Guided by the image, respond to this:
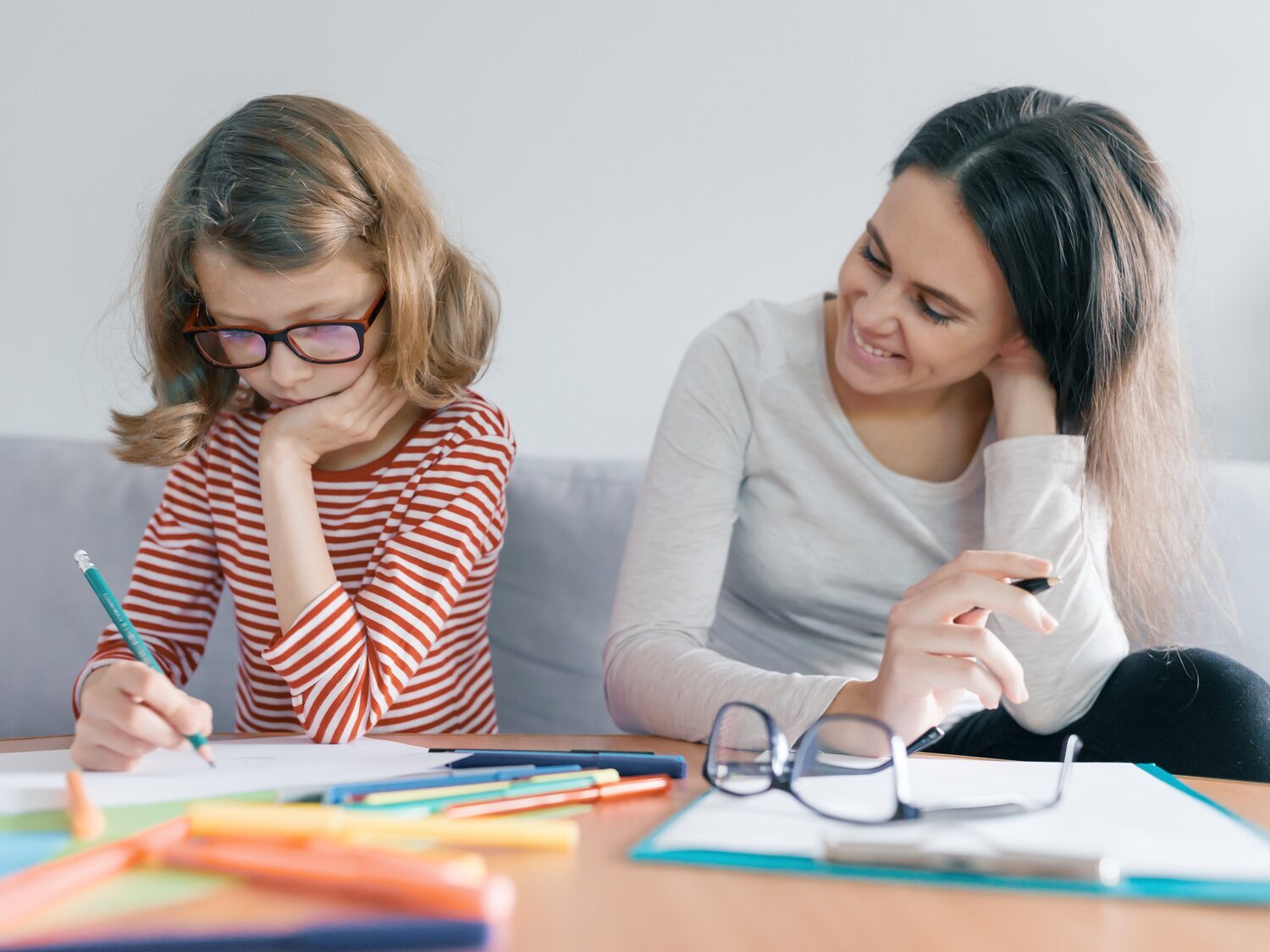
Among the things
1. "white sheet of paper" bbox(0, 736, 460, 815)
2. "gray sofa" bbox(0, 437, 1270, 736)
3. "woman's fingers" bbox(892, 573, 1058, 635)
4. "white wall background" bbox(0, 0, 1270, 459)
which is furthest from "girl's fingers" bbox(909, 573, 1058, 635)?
"white wall background" bbox(0, 0, 1270, 459)

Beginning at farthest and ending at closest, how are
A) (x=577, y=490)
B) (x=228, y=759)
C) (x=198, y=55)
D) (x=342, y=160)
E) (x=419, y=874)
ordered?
1. (x=198, y=55)
2. (x=577, y=490)
3. (x=342, y=160)
4. (x=228, y=759)
5. (x=419, y=874)

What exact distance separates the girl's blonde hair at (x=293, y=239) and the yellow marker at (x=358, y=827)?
519mm

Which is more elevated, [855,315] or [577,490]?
[855,315]

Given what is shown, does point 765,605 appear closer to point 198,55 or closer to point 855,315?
point 855,315

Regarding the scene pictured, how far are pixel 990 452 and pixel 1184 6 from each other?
104 cm

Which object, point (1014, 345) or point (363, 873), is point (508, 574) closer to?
point (1014, 345)

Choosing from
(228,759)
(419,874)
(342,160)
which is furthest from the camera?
(342,160)

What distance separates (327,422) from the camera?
3.08 ft

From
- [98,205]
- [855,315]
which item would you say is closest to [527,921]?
[855,315]

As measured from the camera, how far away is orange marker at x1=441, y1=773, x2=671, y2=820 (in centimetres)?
53

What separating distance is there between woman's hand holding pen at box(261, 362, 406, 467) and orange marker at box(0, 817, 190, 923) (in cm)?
48

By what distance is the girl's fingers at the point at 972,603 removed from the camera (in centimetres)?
69

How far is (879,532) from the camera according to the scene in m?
1.10

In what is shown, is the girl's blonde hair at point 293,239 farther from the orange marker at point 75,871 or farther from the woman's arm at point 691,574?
the orange marker at point 75,871
